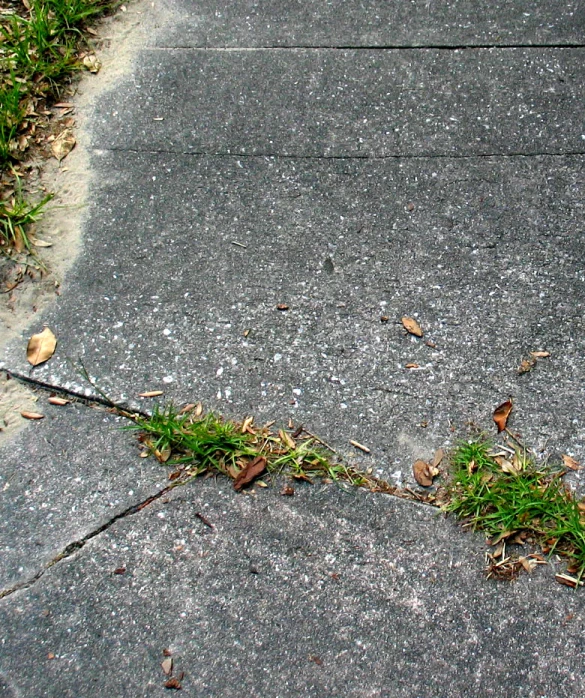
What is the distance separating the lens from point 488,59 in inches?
117

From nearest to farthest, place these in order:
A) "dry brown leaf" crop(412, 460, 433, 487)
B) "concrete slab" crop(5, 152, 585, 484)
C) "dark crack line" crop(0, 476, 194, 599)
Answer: "dark crack line" crop(0, 476, 194, 599) < "dry brown leaf" crop(412, 460, 433, 487) < "concrete slab" crop(5, 152, 585, 484)

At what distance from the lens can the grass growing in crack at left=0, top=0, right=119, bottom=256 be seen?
262 centimetres

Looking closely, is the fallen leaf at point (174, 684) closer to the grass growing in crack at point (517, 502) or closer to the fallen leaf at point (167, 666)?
the fallen leaf at point (167, 666)

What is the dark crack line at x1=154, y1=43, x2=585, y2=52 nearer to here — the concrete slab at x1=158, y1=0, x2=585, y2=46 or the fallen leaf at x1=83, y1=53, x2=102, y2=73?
the concrete slab at x1=158, y1=0, x2=585, y2=46

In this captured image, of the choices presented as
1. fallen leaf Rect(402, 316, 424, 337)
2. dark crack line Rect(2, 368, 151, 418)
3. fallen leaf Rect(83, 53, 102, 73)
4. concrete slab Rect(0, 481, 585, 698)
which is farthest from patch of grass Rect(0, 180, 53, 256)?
fallen leaf Rect(402, 316, 424, 337)

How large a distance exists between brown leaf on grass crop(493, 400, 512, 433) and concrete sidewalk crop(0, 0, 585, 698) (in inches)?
1.2

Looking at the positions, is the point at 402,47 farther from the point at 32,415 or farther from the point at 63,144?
the point at 32,415

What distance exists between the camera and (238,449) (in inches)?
87.3

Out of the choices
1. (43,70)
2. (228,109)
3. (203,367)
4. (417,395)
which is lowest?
(417,395)

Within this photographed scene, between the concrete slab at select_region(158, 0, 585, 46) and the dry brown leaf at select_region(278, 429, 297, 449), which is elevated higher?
the concrete slab at select_region(158, 0, 585, 46)

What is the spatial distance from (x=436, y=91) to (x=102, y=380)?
1.79 m

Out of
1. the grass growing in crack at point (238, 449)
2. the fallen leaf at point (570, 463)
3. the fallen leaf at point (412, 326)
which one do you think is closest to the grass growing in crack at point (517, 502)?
the fallen leaf at point (570, 463)

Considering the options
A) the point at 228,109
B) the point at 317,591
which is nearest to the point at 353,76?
the point at 228,109

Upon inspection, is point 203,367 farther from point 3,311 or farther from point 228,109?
point 228,109
